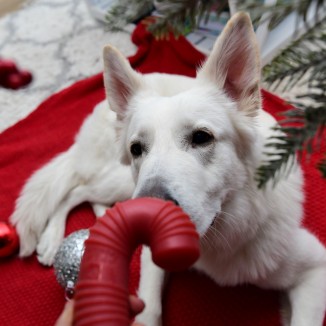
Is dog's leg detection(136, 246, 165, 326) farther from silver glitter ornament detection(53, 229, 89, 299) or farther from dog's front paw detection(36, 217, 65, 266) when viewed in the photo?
dog's front paw detection(36, 217, 65, 266)

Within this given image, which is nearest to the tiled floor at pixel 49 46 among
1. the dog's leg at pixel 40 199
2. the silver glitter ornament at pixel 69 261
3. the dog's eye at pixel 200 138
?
the dog's leg at pixel 40 199

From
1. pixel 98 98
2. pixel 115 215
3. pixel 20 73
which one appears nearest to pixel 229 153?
pixel 115 215

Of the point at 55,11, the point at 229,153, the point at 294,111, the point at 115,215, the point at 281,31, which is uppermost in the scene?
the point at 294,111

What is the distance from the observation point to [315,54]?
0.49 meters

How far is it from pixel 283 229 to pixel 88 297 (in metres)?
0.75

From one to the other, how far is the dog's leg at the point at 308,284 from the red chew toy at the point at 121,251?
0.66m

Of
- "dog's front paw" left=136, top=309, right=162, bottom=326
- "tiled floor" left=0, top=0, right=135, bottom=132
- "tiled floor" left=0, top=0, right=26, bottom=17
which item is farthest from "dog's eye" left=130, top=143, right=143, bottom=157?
"tiled floor" left=0, top=0, right=26, bottom=17

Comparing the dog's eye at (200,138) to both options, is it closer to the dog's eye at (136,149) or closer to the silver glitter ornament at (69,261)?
the dog's eye at (136,149)

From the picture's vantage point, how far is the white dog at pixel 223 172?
3.08 feet

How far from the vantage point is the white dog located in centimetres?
94

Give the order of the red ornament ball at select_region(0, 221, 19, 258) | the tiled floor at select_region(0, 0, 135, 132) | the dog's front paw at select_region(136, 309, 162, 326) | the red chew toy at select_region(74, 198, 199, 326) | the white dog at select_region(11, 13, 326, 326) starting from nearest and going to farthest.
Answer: the red chew toy at select_region(74, 198, 199, 326), the white dog at select_region(11, 13, 326, 326), the dog's front paw at select_region(136, 309, 162, 326), the red ornament ball at select_region(0, 221, 19, 258), the tiled floor at select_region(0, 0, 135, 132)

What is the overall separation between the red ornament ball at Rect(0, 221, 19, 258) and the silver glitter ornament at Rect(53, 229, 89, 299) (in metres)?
0.31

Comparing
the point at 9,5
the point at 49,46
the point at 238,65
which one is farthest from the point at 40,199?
the point at 9,5

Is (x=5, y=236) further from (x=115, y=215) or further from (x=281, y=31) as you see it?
(x=281, y=31)
